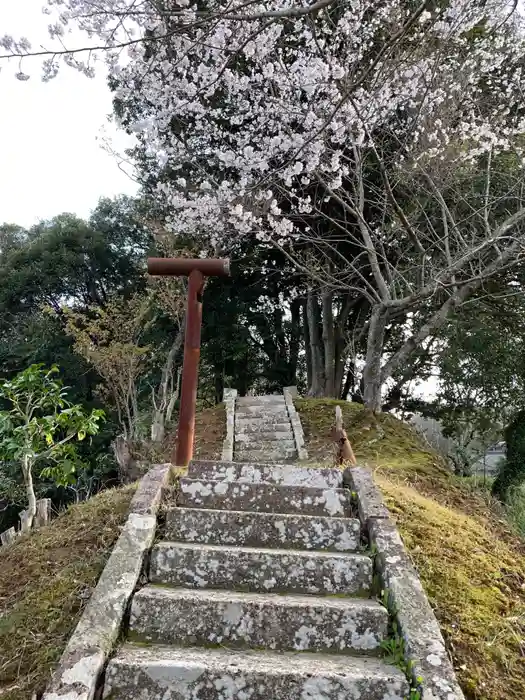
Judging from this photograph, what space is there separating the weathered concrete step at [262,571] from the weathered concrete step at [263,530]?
0.80 feet

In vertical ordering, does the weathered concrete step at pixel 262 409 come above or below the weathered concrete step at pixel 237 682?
above

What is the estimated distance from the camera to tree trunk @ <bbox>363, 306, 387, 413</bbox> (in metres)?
9.10

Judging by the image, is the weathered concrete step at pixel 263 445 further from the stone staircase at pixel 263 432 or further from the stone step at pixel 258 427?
the stone step at pixel 258 427

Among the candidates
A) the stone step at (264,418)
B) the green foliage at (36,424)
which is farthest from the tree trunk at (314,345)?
the green foliage at (36,424)

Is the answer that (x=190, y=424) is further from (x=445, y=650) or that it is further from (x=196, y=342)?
(x=445, y=650)

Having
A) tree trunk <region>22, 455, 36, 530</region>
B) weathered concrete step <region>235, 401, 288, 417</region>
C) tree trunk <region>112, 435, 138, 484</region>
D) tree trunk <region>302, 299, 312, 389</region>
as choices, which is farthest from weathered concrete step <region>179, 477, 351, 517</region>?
tree trunk <region>302, 299, 312, 389</region>

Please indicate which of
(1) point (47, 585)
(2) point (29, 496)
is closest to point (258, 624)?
→ (1) point (47, 585)

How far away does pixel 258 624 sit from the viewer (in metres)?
2.71

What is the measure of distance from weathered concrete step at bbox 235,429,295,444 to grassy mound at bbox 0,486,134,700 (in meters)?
4.54

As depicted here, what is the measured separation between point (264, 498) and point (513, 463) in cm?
596

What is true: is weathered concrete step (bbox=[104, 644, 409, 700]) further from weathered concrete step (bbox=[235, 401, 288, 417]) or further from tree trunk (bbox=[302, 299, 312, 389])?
tree trunk (bbox=[302, 299, 312, 389])

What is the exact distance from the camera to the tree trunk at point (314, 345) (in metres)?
13.8

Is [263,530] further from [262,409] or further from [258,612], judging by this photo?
[262,409]

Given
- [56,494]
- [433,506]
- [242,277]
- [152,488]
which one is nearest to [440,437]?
[242,277]
